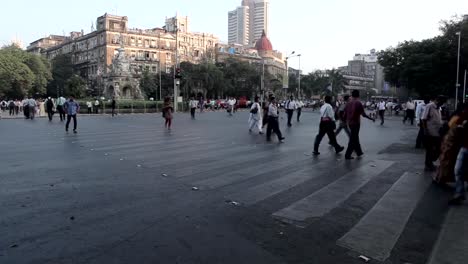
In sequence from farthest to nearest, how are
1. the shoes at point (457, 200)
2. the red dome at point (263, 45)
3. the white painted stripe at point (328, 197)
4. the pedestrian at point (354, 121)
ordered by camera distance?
the red dome at point (263, 45) → the pedestrian at point (354, 121) → the shoes at point (457, 200) → the white painted stripe at point (328, 197)

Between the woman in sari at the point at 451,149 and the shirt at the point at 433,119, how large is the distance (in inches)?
76.3

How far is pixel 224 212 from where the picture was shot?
5859 millimetres

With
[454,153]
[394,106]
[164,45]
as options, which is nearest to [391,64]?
[394,106]

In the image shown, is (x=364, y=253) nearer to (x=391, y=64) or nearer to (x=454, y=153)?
(x=454, y=153)

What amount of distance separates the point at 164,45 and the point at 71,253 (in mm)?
116304

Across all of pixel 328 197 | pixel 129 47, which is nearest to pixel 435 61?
pixel 328 197

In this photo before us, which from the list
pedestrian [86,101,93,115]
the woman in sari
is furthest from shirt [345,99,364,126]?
pedestrian [86,101,93,115]

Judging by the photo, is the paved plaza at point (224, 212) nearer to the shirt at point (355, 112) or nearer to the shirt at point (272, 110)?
the shirt at point (355, 112)

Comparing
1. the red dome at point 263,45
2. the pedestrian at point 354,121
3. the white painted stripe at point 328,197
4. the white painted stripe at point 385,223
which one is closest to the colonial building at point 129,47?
the red dome at point 263,45

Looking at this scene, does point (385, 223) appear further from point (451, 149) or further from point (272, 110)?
point (272, 110)

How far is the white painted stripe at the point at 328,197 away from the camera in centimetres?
584

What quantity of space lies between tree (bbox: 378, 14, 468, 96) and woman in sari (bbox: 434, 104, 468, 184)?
42348mm

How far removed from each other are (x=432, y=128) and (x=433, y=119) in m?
0.21

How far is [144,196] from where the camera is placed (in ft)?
22.1
